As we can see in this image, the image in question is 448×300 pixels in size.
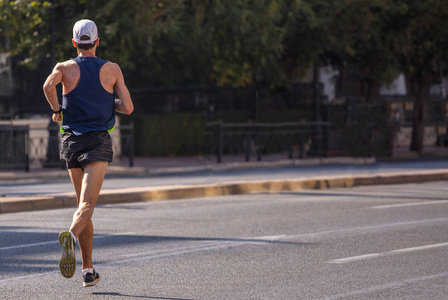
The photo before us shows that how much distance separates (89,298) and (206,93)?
81.2 feet

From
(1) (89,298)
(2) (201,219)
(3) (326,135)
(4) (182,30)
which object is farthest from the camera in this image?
(3) (326,135)

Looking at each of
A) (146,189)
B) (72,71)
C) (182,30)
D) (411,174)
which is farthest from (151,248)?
(182,30)

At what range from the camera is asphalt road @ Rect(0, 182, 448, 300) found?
7.15 metres

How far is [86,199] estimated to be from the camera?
6805 millimetres

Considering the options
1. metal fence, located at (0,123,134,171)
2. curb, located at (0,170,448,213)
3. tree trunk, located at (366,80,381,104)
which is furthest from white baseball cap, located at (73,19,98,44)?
tree trunk, located at (366,80,381,104)

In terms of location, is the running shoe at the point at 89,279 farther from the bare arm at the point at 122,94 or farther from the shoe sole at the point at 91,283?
the bare arm at the point at 122,94

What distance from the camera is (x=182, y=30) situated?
2791cm

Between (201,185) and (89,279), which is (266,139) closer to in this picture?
(201,185)

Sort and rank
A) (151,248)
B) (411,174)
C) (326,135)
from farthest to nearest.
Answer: (326,135)
(411,174)
(151,248)

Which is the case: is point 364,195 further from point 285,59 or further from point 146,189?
point 285,59

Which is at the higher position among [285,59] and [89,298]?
[285,59]

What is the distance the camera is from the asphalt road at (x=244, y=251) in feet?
23.5

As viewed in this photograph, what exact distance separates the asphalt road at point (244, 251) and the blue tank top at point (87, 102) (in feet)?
4.16

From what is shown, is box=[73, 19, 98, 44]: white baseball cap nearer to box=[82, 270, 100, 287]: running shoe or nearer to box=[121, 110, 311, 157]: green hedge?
box=[82, 270, 100, 287]: running shoe
